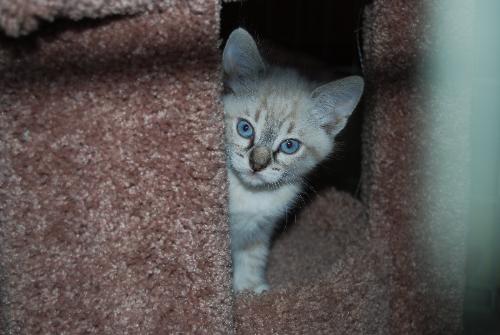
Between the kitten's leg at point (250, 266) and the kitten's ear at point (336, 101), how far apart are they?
0.42 m

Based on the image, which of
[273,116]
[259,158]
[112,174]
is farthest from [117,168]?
[273,116]

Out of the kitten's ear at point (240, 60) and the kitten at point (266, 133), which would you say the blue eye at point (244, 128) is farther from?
the kitten's ear at point (240, 60)

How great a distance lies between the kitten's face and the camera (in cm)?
137

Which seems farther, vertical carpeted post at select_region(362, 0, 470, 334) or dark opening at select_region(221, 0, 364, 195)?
dark opening at select_region(221, 0, 364, 195)

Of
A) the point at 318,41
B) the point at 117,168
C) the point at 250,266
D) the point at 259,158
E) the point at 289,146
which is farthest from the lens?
the point at 318,41

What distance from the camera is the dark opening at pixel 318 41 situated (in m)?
1.79

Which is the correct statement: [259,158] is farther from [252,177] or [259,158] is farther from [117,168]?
Result: [117,168]

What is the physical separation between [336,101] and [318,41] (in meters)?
0.97

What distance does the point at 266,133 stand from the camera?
4.59 feet

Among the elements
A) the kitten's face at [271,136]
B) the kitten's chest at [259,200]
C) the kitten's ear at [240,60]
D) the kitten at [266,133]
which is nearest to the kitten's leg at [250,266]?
the kitten at [266,133]

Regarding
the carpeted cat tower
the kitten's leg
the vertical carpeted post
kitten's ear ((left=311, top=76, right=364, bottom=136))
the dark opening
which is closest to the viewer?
the carpeted cat tower

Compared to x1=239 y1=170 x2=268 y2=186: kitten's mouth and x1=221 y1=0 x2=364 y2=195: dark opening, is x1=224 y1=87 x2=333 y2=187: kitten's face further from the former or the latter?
x1=221 y1=0 x2=364 y2=195: dark opening

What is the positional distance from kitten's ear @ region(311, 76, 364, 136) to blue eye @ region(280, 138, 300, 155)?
0.12 metres

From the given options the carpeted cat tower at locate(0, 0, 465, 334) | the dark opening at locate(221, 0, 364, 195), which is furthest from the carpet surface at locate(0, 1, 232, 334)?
the dark opening at locate(221, 0, 364, 195)
